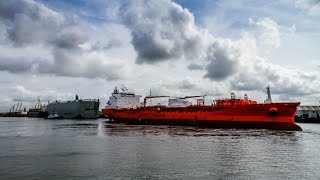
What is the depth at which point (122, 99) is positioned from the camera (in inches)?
3233

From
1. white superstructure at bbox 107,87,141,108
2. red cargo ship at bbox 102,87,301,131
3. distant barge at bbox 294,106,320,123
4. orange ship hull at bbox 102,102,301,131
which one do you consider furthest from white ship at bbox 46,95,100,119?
distant barge at bbox 294,106,320,123

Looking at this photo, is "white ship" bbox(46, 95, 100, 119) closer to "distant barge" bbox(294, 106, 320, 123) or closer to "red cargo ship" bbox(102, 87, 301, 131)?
"red cargo ship" bbox(102, 87, 301, 131)

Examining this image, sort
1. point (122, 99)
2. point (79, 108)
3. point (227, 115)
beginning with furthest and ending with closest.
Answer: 1. point (79, 108)
2. point (122, 99)
3. point (227, 115)

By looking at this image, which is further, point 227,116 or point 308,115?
point 308,115

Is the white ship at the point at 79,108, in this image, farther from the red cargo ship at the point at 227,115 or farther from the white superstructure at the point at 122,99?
the red cargo ship at the point at 227,115

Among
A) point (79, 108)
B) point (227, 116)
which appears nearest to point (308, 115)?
point (227, 116)

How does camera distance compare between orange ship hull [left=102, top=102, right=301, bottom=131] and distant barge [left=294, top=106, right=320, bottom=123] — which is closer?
orange ship hull [left=102, top=102, right=301, bottom=131]

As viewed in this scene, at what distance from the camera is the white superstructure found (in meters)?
81.6

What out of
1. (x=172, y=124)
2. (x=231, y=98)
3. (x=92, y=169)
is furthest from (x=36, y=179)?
(x=172, y=124)

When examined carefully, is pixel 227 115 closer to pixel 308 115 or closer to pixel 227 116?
pixel 227 116

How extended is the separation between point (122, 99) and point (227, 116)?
42.3 m

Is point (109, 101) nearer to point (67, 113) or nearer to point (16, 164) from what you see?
point (67, 113)

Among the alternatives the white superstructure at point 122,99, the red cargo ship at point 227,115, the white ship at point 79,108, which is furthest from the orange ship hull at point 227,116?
the white ship at point 79,108

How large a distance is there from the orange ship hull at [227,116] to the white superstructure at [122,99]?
1962cm
